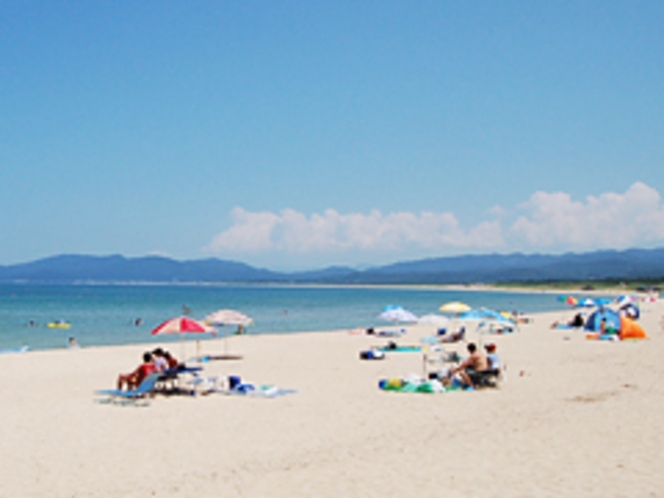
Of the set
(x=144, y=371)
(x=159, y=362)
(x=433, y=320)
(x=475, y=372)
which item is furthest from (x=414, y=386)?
(x=433, y=320)

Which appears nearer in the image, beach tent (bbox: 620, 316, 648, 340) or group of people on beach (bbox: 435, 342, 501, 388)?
group of people on beach (bbox: 435, 342, 501, 388)

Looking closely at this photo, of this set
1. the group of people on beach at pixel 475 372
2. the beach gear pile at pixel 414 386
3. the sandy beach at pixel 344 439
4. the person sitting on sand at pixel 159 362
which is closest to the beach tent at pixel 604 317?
the sandy beach at pixel 344 439

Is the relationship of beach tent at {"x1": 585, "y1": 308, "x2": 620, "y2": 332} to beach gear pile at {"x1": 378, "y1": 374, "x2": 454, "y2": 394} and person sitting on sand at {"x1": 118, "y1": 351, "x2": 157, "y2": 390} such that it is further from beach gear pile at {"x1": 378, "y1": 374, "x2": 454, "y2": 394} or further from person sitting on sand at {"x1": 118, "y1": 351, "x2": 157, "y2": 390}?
person sitting on sand at {"x1": 118, "y1": 351, "x2": 157, "y2": 390}

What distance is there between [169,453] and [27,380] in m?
9.45

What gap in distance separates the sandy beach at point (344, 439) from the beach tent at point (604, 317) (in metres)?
10.8

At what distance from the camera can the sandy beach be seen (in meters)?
7.54

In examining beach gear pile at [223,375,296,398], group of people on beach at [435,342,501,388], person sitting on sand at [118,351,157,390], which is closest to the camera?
beach gear pile at [223,375,296,398]

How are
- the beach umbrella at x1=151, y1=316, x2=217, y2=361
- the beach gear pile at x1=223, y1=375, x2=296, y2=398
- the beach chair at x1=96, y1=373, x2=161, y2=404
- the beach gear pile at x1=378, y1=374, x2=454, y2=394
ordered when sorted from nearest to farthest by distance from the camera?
the beach chair at x1=96, y1=373, x2=161, y2=404
the beach gear pile at x1=223, y1=375, x2=296, y2=398
the beach gear pile at x1=378, y1=374, x2=454, y2=394
the beach umbrella at x1=151, y1=316, x2=217, y2=361

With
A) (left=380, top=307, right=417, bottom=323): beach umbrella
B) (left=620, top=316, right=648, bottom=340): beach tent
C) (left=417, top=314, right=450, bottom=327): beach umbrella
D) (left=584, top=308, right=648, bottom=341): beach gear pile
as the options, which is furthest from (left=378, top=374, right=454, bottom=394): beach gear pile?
(left=620, top=316, right=648, bottom=340): beach tent

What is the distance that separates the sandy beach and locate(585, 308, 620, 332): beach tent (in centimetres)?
1084

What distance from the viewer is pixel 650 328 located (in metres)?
34.0

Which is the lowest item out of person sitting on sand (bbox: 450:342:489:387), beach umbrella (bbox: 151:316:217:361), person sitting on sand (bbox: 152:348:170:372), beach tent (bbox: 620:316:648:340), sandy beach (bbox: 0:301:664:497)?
beach tent (bbox: 620:316:648:340)

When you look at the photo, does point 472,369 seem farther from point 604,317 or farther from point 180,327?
point 604,317

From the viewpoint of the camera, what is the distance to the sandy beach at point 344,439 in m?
7.54
